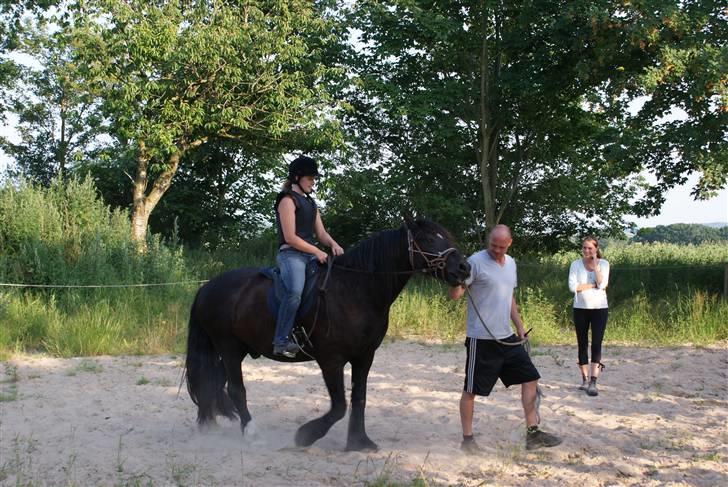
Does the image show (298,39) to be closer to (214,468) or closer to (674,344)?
(674,344)

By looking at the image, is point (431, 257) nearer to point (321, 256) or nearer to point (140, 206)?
point (321, 256)

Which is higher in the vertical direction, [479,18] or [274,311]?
[479,18]

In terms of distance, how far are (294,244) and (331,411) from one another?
1.43 meters

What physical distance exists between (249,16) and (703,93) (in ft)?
35.0

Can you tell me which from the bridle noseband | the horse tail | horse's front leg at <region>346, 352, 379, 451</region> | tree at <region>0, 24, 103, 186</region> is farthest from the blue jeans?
tree at <region>0, 24, 103, 186</region>

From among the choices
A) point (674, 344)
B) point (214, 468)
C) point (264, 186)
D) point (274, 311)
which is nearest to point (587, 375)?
point (674, 344)

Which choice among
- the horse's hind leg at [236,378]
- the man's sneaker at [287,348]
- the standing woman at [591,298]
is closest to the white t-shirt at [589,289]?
the standing woman at [591,298]

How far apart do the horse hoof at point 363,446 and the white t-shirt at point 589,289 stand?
3.56 meters

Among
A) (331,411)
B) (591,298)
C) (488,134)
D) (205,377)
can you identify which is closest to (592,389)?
(591,298)

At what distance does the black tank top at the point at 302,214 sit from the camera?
579cm

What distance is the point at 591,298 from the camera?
809 cm

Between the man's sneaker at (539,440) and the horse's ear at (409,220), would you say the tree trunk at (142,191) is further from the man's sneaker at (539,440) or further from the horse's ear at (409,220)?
the man's sneaker at (539,440)

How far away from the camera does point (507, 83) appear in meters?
18.5

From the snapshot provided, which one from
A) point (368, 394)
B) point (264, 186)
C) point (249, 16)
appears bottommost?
point (368, 394)
